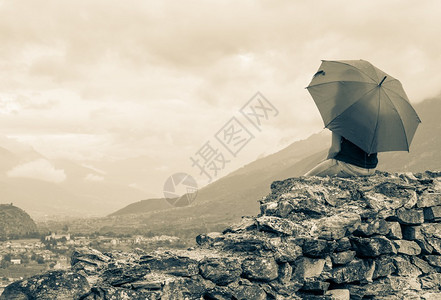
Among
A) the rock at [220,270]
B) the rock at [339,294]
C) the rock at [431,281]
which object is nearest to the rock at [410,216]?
the rock at [431,281]

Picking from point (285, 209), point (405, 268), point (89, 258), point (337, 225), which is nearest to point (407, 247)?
point (405, 268)

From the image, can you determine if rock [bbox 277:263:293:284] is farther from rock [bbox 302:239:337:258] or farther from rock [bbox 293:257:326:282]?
rock [bbox 302:239:337:258]

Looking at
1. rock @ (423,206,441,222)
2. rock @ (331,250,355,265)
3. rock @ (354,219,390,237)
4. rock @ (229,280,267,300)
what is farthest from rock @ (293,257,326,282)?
rock @ (423,206,441,222)

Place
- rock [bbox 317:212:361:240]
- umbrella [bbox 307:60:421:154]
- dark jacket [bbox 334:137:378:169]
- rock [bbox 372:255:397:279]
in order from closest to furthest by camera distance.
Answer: rock [bbox 317:212:361:240] → rock [bbox 372:255:397:279] → umbrella [bbox 307:60:421:154] → dark jacket [bbox 334:137:378:169]

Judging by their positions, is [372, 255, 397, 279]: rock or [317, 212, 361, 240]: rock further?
[372, 255, 397, 279]: rock

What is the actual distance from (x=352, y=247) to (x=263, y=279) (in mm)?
2283

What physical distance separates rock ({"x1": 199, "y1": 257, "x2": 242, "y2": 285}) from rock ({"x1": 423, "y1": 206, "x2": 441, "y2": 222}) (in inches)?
193

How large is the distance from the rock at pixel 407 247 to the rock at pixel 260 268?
10.1 feet

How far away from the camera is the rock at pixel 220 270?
21.1 feet

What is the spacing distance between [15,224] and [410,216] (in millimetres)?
153154

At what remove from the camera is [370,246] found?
7.93 meters

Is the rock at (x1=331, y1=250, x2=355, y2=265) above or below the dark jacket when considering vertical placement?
below

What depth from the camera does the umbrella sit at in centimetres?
972

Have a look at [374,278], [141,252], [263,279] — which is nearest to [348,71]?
[374,278]
